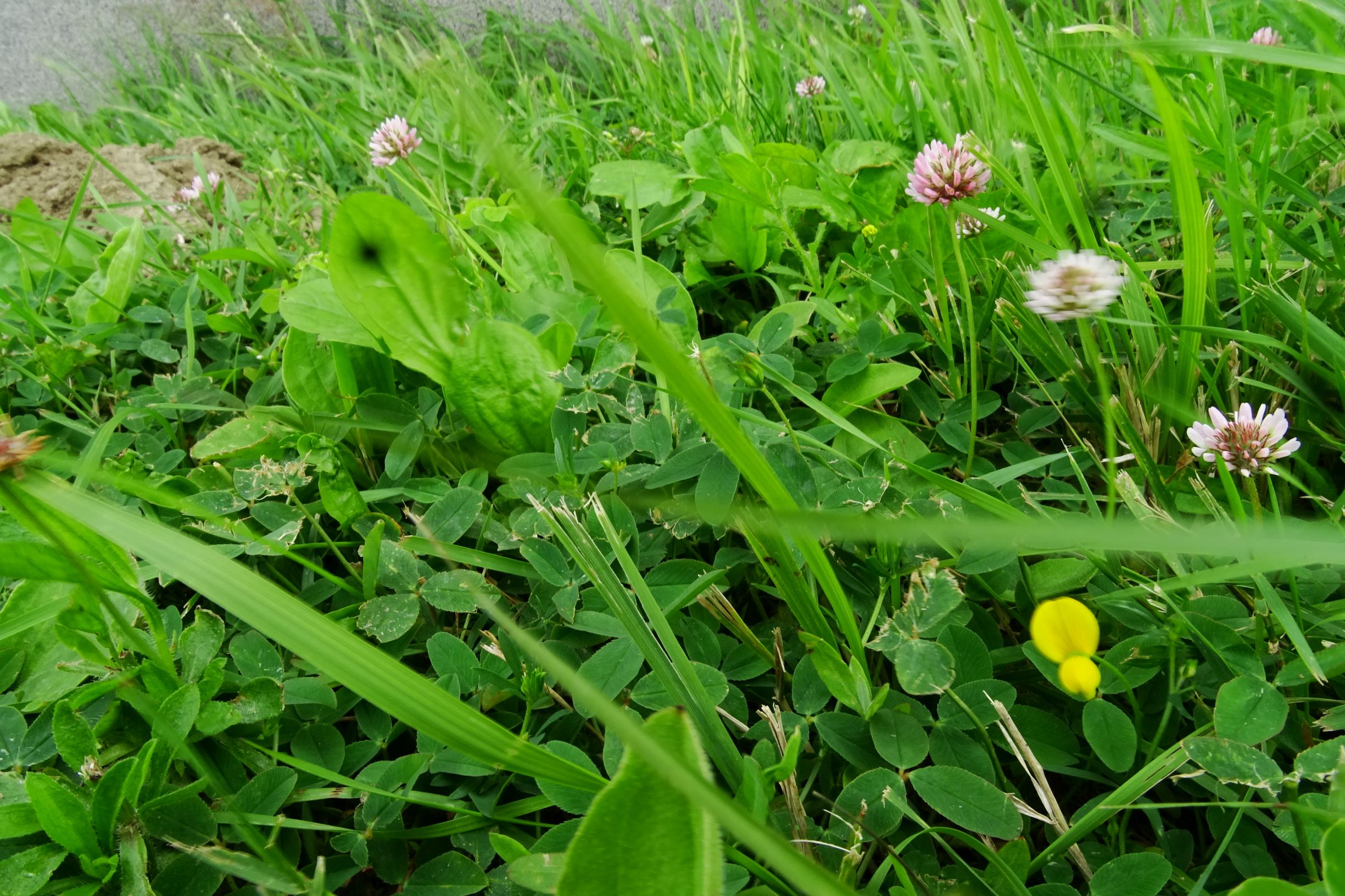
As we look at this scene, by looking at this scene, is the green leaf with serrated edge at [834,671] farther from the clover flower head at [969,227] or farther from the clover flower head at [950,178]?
the clover flower head at [969,227]

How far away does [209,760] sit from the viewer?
0.86m

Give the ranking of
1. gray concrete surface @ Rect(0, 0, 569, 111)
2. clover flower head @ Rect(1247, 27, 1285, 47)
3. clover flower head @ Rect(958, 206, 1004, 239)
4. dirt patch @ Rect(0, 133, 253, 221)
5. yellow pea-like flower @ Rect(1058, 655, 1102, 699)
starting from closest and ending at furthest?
yellow pea-like flower @ Rect(1058, 655, 1102, 699) → clover flower head @ Rect(958, 206, 1004, 239) → clover flower head @ Rect(1247, 27, 1285, 47) → dirt patch @ Rect(0, 133, 253, 221) → gray concrete surface @ Rect(0, 0, 569, 111)

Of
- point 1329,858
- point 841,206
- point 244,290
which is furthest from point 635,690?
point 244,290

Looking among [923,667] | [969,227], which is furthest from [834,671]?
[969,227]

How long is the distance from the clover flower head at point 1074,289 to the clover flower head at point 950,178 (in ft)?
0.99

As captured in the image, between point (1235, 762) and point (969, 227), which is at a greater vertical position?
point (969, 227)

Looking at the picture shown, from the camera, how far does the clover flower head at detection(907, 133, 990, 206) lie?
3.78ft

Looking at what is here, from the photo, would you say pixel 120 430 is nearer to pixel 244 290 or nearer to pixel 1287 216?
pixel 244 290

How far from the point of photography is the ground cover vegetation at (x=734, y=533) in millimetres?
669

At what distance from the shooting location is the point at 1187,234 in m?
0.97

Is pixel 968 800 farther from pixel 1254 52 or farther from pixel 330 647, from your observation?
pixel 1254 52

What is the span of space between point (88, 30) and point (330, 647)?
17.5 ft

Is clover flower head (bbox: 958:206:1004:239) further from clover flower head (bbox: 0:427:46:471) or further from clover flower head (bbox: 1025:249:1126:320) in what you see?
clover flower head (bbox: 0:427:46:471)

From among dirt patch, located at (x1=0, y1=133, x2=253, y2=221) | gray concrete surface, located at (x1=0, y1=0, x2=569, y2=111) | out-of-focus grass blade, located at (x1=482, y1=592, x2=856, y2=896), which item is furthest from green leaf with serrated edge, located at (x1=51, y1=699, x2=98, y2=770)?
gray concrete surface, located at (x1=0, y1=0, x2=569, y2=111)
